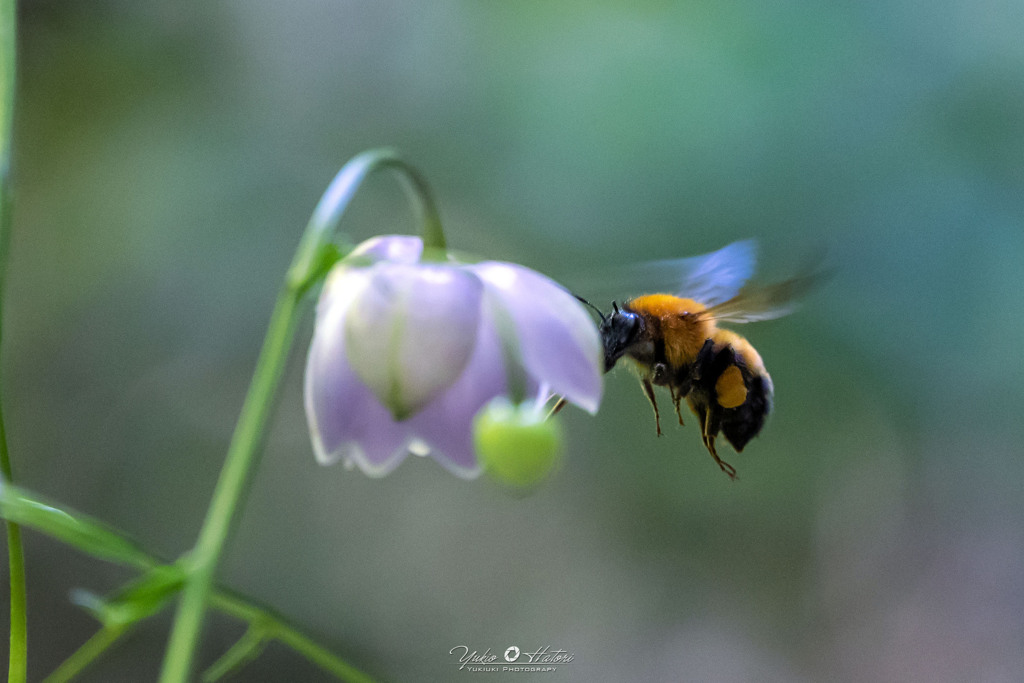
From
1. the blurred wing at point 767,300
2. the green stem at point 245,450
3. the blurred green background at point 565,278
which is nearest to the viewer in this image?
the green stem at point 245,450

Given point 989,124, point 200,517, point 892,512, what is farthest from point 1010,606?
point 200,517

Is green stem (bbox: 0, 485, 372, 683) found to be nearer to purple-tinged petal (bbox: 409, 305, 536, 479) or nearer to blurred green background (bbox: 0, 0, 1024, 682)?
purple-tinged petal (bbox: 409, 305, 536, 479)

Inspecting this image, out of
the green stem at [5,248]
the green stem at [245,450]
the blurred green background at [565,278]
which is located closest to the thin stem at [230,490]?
the green stem at [245,450]

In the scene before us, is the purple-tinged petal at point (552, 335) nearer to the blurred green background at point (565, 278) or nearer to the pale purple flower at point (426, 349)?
the pale purple flower at point (426, 349)

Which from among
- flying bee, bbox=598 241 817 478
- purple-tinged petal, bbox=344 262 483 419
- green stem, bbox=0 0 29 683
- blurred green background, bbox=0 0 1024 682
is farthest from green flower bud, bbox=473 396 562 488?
blurred green background, bbox=0 0 1024 682

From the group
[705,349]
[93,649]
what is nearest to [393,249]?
[93,649]

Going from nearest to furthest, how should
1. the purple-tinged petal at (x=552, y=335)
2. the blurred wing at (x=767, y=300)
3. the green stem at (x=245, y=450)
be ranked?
the green stem at (x=245, y=450) → the purple-tinged petal at (x=552, y=335) → the blurred wing at (x=767, y=300)
